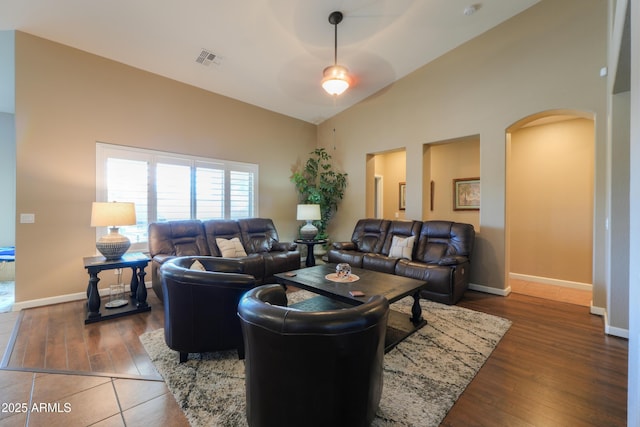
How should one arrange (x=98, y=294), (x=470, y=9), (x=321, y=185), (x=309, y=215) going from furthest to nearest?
1. (x=321, y=185)
2. (x=309, y=215)
3. (x=470, y=9)
4. (x=98, y=294)

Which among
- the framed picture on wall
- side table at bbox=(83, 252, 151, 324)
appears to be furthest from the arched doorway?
side table at bbox=(83, 252, 151, 324)

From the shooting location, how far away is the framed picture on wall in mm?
5680

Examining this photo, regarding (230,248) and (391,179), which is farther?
(391,179)

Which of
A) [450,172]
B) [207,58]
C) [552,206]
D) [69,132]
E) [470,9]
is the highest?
Result: [470,9]

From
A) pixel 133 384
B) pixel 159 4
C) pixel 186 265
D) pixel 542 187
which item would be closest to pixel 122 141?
pixel 159 4

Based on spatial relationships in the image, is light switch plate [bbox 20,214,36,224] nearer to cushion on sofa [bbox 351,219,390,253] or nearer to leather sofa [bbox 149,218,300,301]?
leather sofa [bbox 149,218,300,301]

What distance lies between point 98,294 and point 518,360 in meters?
4.46

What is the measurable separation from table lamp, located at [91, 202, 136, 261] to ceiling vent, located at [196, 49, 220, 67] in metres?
2.40

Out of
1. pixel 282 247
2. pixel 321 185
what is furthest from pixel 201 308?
pixel 321 185

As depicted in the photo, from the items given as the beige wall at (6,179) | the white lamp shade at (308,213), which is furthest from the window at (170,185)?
the beige wall at (6,179)

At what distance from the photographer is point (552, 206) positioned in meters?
4.76

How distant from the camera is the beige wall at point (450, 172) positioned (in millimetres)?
5703

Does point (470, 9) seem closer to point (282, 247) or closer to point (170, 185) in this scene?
point (282, 247)

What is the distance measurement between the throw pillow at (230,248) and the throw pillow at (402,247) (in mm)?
2479
